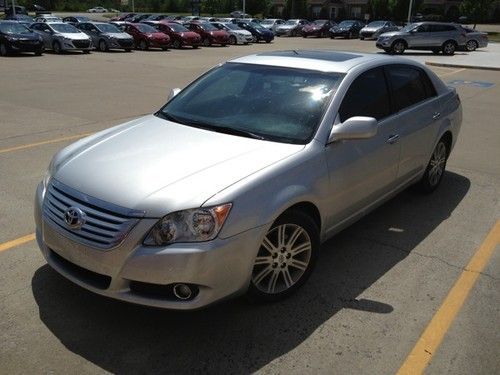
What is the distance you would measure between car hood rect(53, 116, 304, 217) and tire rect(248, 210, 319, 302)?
1.47ft

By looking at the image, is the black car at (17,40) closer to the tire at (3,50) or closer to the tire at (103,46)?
the tire at (3,50)

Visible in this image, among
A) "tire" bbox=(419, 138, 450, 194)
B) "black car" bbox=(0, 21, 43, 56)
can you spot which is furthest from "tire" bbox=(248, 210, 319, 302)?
"black car" bbox=(0, 21, 43, 56)

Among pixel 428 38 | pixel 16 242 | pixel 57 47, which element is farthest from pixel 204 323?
pixel 428 38

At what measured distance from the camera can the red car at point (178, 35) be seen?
29.4 m

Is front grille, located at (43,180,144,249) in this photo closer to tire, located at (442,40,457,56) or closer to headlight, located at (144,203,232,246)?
headlight, located at (144,203,232,246)

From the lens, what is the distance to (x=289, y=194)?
334 centimetres

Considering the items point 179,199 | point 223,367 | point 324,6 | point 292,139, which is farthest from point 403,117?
point 324,6

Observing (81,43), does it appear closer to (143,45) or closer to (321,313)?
(143,45)

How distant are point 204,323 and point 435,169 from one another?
360 cm

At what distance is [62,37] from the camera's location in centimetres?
2408

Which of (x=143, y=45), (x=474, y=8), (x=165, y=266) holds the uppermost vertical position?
(x=474, y=8)

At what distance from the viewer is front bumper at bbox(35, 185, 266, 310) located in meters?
2.91

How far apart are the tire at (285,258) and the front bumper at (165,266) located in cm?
19

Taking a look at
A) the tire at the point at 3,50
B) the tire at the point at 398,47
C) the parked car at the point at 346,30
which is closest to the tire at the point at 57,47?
the tire at the point at 3,50
